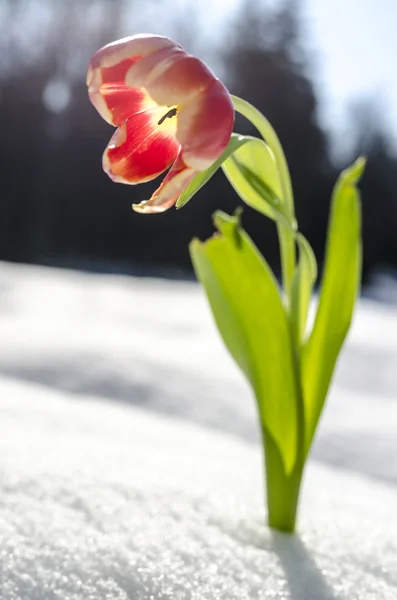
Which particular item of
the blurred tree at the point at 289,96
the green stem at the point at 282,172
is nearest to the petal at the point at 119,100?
the green stem at the point at 282,172

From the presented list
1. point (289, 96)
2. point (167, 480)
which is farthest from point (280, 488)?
point (289, 96)

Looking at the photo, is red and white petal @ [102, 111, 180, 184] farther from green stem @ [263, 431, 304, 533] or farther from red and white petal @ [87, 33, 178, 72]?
green stem @ [263, 431, 304, 533]

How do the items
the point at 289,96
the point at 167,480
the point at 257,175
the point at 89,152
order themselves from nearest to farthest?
1. the point at 257,175
2. the point at 167,480
3. the point at 89,152
4. the point at 289,96

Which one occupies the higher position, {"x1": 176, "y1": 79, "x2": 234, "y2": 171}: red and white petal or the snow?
{"x1": 176, "y1": 79, "x2": 234, "y2": 171}: red and white petal

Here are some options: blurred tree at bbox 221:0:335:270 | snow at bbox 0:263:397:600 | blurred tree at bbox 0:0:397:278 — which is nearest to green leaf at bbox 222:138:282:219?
snow at bbox 0:263:397:600

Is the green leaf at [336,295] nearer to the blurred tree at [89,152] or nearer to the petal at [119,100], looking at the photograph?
the petal at [119,100]

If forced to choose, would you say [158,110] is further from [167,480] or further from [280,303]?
[167,480]
